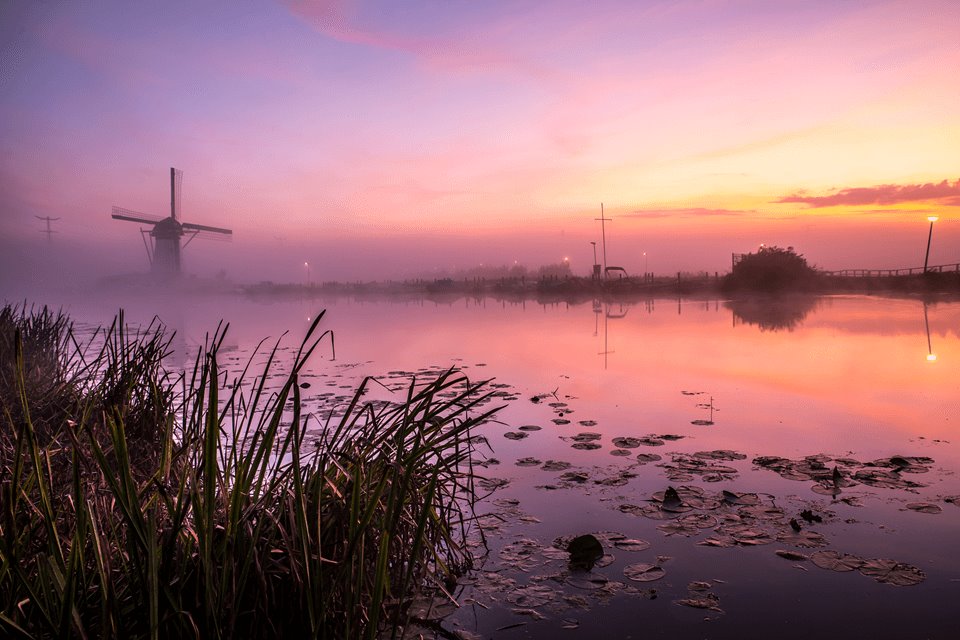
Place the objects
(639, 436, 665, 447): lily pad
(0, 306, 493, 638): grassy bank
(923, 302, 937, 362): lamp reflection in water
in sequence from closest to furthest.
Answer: (0, 306, 493, 638): grassy bank < (639, 436, 665, 447): lily pad < (923, 302, 937, 362): lamp reflection in water

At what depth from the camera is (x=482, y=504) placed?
588 centimetres

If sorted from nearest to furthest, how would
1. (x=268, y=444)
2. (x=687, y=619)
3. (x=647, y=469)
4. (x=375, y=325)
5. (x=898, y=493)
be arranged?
(x=268, y=444)
(x=687, y=619)
(x=898, y=493)
(x=647, y=469)
(x=375, y=325)

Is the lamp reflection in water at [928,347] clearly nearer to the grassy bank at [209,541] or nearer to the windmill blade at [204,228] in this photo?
the grassy bank at [209,541]

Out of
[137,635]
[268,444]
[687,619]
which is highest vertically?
[268,444]

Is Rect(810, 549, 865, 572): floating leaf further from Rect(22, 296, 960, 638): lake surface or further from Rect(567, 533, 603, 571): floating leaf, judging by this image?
Rect(567, 533, 603, 571): floating leaf

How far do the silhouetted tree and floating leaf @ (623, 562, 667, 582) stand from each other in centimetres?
4900

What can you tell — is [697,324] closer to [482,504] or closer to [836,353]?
[836,353]

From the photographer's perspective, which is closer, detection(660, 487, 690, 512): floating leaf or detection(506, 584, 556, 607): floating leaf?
detection(506, 584, 556, 607): floating leaf

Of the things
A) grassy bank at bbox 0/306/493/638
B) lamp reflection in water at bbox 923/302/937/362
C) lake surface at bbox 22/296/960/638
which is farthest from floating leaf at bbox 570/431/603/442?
lamp reflection in water at bbox 923/302/937/362

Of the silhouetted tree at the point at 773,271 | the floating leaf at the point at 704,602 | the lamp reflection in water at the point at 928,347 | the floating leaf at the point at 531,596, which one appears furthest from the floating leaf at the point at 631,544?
the silhouetted tree at the point at 773,271

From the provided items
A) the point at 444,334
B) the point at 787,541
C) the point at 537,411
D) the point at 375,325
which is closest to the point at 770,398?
the point at 537,411

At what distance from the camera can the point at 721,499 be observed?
5777mm

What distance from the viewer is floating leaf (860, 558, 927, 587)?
13.7ft

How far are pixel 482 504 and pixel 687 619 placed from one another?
2464 mm
